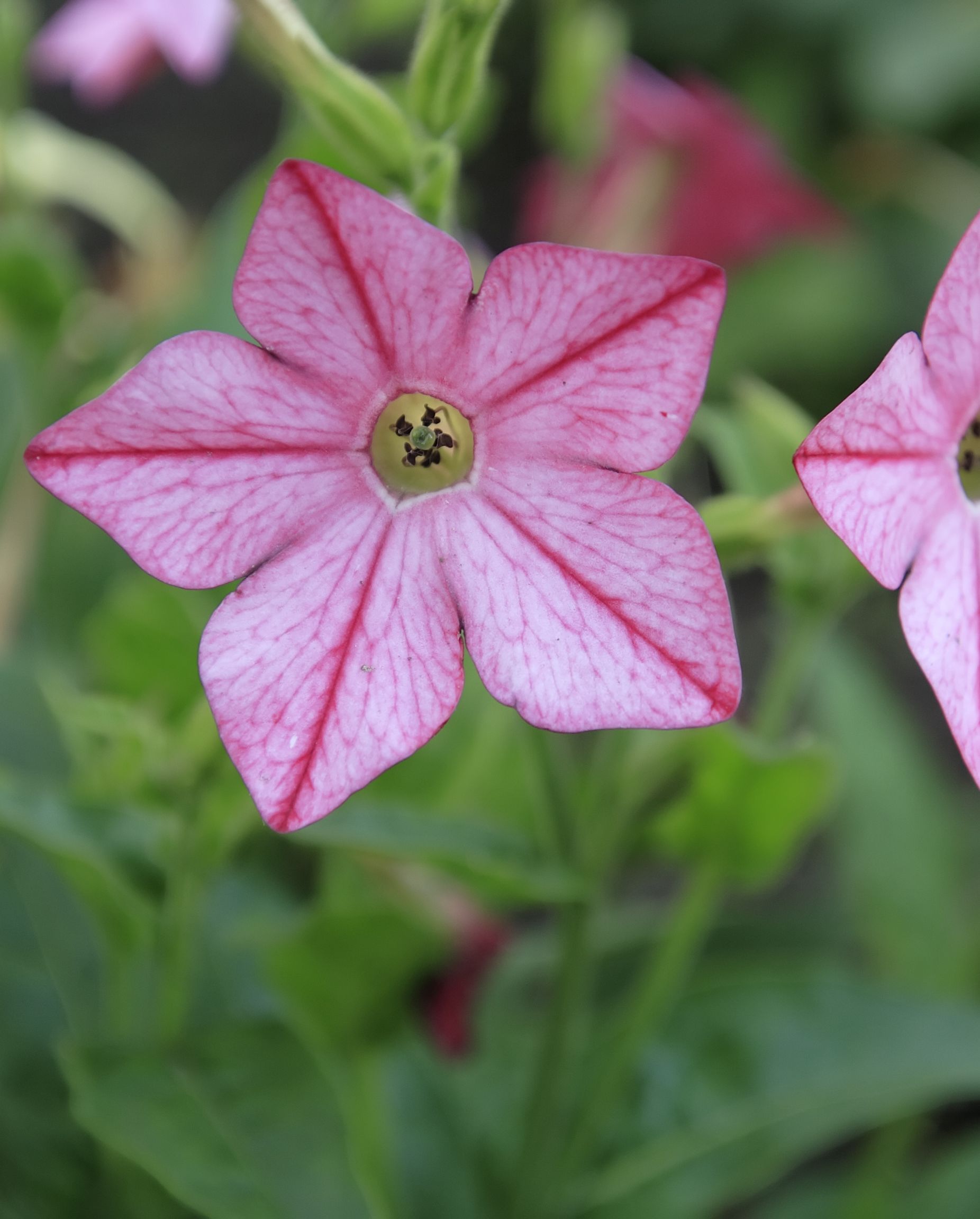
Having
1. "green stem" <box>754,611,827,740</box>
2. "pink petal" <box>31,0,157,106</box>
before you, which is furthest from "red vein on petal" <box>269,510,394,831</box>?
"pink petal" <box>31,0,157,106</box>

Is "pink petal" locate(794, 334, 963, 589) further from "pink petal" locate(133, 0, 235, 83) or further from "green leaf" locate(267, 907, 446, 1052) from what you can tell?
"pink petal" locate(133, 0, 235, 83)

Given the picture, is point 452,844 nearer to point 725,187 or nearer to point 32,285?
point 32,285

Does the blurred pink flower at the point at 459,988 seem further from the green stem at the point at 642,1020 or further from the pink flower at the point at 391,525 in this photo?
the pink flower at the point at 391,525

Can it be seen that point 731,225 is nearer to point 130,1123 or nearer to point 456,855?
point 456,855

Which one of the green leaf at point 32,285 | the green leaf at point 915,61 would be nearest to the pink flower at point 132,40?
the green leaf at point 32,285

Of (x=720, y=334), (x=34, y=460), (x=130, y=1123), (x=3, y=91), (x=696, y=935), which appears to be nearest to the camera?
(x=34, y=460)

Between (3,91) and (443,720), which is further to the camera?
(3,91)

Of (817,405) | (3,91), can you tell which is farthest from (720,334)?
(3,91)
